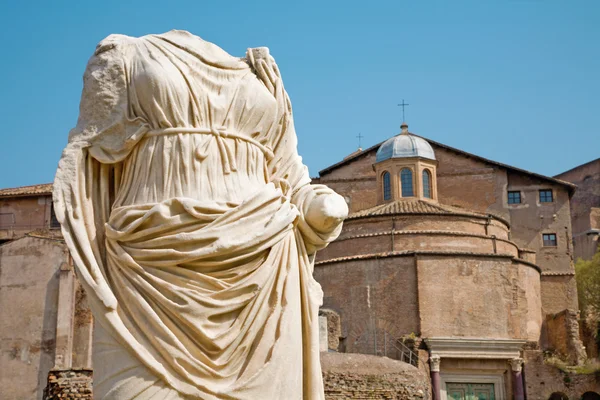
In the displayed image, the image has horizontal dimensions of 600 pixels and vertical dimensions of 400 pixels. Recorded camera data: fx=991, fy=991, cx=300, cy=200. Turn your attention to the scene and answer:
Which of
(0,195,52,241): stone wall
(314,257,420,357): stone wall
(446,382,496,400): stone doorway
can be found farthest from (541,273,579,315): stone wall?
(0,195,52,241): stone wall

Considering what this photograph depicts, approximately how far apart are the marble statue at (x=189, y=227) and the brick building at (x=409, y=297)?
24.9 meters

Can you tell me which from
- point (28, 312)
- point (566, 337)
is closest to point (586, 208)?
point (566, 337)

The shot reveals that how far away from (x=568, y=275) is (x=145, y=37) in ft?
143

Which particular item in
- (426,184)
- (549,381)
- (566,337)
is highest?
(426,184)

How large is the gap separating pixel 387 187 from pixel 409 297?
8.95 metres

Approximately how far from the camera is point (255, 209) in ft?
Result: 14.5

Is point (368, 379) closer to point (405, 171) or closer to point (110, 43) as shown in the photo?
point (110, 43)

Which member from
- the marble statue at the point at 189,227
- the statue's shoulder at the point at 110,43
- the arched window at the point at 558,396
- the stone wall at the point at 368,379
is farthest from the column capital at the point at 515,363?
the statue's shoulder at the point at 110,43

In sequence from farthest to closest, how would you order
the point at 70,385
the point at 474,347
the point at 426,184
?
the point at 426,184 < the point at 474,347 < the point at 70,385

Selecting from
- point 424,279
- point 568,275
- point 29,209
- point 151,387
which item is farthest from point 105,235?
point 568,275

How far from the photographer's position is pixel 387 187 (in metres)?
44.8

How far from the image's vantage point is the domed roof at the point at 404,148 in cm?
4575

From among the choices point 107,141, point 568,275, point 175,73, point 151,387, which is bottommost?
point 151,387

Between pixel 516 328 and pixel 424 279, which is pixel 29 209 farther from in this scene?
pixel 516 328
